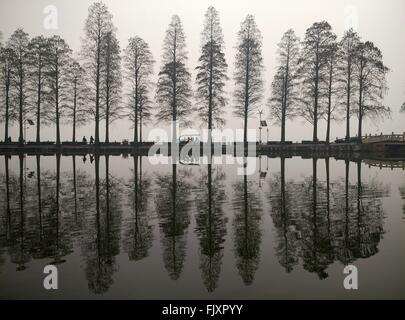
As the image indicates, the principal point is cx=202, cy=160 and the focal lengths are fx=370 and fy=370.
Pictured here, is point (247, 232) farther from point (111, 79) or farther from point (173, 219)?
point (111, 79)

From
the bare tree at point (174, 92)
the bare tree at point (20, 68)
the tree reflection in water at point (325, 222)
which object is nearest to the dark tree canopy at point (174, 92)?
the bare tree at point (174, 92)

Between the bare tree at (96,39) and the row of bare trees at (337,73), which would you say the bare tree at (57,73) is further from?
the row of bare trees at (337,73)

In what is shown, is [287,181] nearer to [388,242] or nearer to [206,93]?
[388,242]

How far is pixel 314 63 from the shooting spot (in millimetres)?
42438

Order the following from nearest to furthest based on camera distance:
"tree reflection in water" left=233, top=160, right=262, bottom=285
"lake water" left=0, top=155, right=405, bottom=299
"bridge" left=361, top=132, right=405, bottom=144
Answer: "lake water" left=0, top=155, right=405, bottom=299
"tree reflection in water" left=233, top=160, right=262, bottom=285
"bridge" left=361, top=132, right=405, bottom=144

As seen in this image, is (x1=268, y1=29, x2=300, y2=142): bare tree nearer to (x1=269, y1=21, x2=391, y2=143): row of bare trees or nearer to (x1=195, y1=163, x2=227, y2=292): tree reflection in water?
(x1=269, y1=21, x2=391, y2=143): row of bare trees

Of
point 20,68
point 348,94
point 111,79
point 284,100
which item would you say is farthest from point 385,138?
point 20,68

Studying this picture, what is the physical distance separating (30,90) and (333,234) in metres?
44.1

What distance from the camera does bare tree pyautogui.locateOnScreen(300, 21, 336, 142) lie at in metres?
41.9

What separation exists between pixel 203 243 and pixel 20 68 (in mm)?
44527

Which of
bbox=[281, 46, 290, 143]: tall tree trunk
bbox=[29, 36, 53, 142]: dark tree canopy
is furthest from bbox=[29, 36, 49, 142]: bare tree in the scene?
bbox=[281, 46, 290, 143]: tall tree trunk

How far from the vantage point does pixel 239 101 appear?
146 ft

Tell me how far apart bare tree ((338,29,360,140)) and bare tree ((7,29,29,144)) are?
121 ft

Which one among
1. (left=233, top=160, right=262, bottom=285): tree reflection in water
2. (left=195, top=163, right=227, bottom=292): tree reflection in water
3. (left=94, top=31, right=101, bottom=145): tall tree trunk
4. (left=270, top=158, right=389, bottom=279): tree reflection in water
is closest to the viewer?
(left=195, top=163, right=227, bottom=292): tree reflection in water
